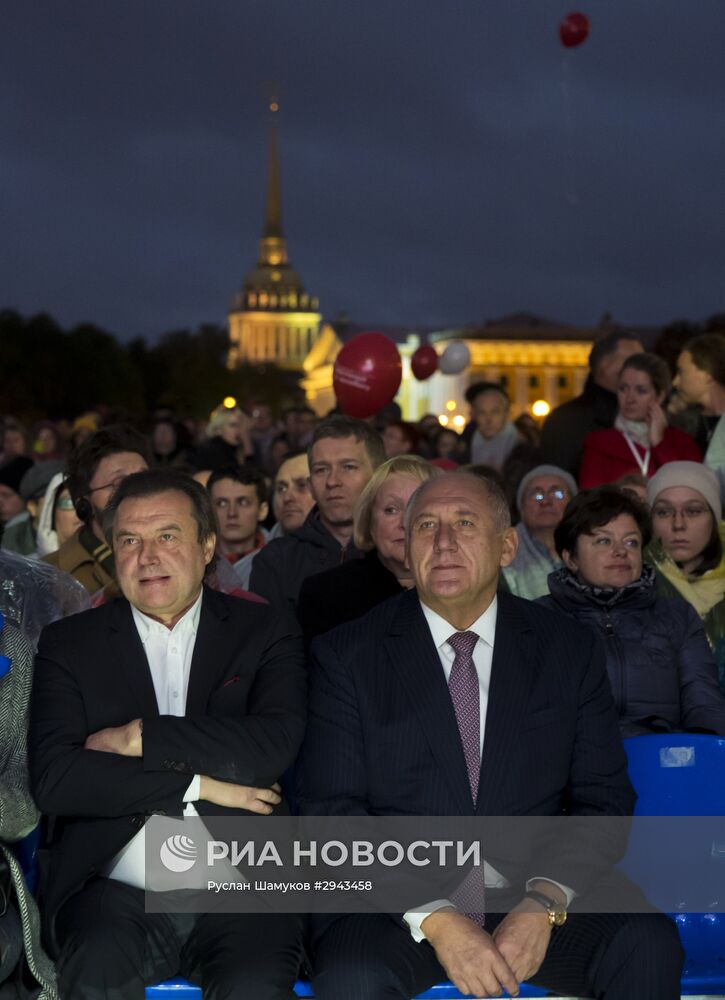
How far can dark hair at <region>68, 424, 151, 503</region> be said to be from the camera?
21.2 feet

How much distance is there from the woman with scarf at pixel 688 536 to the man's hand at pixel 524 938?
2199 mm

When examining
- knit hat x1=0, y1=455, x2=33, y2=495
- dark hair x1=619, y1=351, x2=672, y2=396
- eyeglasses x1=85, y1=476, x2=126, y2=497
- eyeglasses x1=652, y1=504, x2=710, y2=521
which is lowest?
eyeglasses x1=652, y1=504, x2=710, y2=521

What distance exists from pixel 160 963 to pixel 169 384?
6485 cm

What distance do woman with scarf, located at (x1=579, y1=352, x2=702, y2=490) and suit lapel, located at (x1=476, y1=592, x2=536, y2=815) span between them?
3502 millimetres

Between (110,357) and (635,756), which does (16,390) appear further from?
(635,756)

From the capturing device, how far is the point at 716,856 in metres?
4.58

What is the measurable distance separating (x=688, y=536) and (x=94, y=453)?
2491 millimetres

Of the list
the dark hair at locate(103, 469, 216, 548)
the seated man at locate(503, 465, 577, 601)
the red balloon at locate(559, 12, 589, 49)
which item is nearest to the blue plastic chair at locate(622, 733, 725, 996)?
the dark hair at locate(103, 469, 216, 548)

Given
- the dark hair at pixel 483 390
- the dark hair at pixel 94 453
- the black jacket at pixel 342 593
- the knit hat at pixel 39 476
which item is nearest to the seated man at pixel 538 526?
the black jacket at pixel 342 593

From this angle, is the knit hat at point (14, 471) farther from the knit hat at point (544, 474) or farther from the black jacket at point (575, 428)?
the knit hat at point (544, 474)

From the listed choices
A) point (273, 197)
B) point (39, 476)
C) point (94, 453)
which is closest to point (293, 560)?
point (94, 453)

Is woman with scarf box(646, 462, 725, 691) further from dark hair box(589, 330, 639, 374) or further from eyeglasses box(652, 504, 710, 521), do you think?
dark hair box(589, 330, 639, 374)

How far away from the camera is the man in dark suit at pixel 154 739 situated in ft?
13.3

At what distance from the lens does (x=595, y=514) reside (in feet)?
18.5
